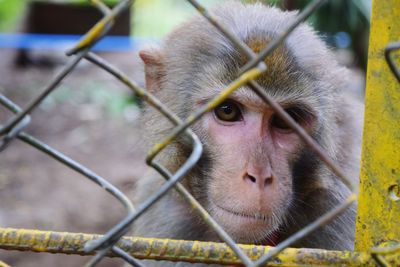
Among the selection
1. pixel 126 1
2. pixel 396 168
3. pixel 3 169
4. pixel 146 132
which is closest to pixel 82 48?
pixel 126 1

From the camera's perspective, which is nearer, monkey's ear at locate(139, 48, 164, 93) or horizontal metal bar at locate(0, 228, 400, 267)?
horizontal metal bar at locate(0, 228, 400, 267)

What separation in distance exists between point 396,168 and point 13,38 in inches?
472

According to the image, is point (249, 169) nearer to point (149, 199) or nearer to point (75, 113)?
point (149, 199)

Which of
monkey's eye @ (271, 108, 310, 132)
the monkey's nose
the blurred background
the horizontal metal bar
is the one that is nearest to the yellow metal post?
the horizontal metal bar

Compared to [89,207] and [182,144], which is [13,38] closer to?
[89,207]

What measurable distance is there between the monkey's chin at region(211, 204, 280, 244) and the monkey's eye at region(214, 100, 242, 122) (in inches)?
17.5

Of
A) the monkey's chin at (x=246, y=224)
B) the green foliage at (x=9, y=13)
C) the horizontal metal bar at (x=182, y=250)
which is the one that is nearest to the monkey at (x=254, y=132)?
the monkey's chin at (x=246, y=224)

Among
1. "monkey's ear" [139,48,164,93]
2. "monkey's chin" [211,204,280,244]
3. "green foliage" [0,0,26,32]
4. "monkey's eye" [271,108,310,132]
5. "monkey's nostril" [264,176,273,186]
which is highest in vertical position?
"green foliage" [0,0,26,32]

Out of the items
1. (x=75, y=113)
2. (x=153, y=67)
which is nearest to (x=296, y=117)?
(x=153, y=67)

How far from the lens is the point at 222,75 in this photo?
309 centimetres

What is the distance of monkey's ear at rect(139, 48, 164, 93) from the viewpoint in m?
3.55

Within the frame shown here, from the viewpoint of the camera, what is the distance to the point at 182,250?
5.63 ft

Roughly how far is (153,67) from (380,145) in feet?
6.78

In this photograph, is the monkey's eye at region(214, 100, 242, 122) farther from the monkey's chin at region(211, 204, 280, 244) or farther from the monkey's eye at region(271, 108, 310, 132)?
the monkey's chin at region(211, 204, 280, 244)
